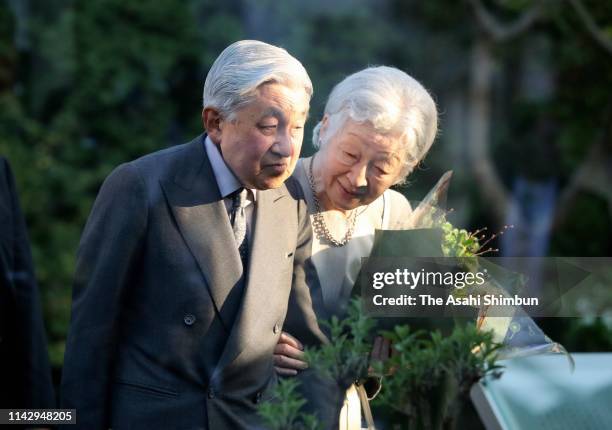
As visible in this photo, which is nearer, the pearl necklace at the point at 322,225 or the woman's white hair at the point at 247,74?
the woman's white hair at the point at 247,74

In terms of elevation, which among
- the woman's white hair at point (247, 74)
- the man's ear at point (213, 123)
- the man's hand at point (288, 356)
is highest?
the woman's white hair at point (247, 74)

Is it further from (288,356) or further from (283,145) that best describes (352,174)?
(288,356)

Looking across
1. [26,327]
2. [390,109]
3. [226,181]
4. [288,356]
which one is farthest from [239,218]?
[26,327]

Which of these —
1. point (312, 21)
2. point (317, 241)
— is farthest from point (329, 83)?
point (317, 241)

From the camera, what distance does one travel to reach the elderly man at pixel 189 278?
2.29 m

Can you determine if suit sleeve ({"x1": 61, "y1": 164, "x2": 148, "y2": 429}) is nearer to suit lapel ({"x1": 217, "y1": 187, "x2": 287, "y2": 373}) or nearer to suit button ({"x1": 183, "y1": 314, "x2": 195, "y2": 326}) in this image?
suit button ({"x1": 183, "y1": 314, "x2": 195, "y2": 326})

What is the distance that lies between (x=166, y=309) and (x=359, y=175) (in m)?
0.57

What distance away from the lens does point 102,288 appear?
2.31 metres

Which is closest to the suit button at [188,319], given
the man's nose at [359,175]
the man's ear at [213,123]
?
the man's ear at [213,123]

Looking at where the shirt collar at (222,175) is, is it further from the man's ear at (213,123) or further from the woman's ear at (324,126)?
the woman's ear at (324,126)

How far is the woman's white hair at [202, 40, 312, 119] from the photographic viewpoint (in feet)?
7.38

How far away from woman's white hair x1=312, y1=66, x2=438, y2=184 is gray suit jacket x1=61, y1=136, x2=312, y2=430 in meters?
0.36

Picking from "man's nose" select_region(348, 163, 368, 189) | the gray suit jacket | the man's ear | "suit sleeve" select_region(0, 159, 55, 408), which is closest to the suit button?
the gray suit jacket

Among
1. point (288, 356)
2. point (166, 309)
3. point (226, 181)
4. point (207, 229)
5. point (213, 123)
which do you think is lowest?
point (288, 356)
